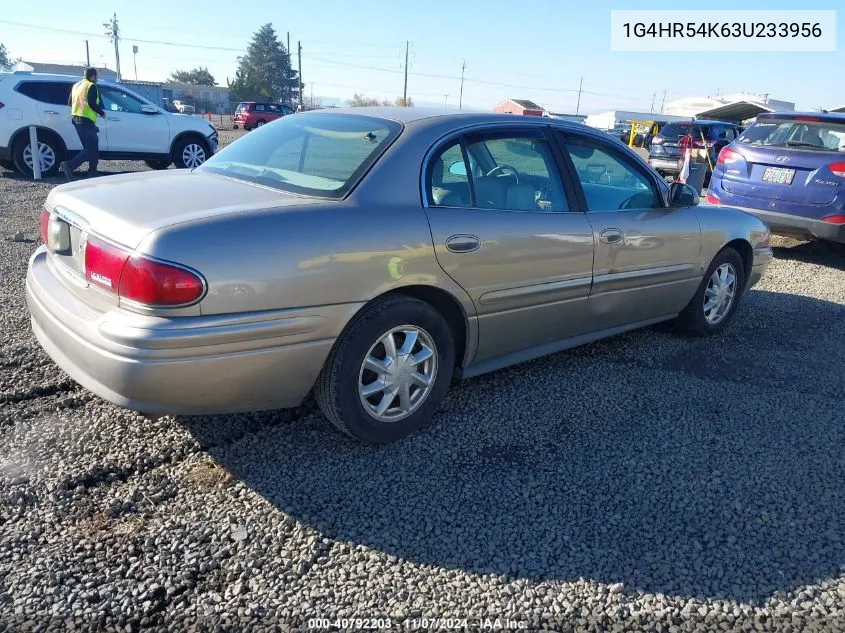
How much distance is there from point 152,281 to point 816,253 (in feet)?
27.8

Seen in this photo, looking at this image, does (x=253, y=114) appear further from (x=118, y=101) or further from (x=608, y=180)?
(x=608, y=180)

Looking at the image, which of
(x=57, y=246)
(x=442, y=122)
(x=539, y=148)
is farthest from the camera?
(x=539, y=148)

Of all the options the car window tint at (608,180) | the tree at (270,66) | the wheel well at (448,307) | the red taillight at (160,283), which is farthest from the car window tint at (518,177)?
the tree at (270,66)

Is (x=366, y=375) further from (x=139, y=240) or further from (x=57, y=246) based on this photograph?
(x=57, y=246)

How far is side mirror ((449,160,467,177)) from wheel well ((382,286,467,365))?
598mm

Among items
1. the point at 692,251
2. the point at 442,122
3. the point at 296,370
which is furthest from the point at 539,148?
the point at 296,370

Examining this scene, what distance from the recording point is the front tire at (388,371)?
2.87 metres

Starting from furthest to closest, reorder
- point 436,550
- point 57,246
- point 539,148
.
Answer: point 539,148, point 57,246, point 436,550

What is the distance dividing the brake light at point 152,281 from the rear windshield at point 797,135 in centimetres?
729

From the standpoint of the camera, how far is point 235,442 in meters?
3.10

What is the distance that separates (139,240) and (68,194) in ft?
2.89

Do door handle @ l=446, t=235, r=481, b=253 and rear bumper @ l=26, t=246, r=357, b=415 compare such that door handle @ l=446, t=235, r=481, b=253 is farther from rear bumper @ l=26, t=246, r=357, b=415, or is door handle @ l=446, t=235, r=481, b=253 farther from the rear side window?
the rear side window

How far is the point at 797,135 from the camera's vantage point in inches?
299

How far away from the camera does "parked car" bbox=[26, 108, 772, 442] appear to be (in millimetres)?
2488
